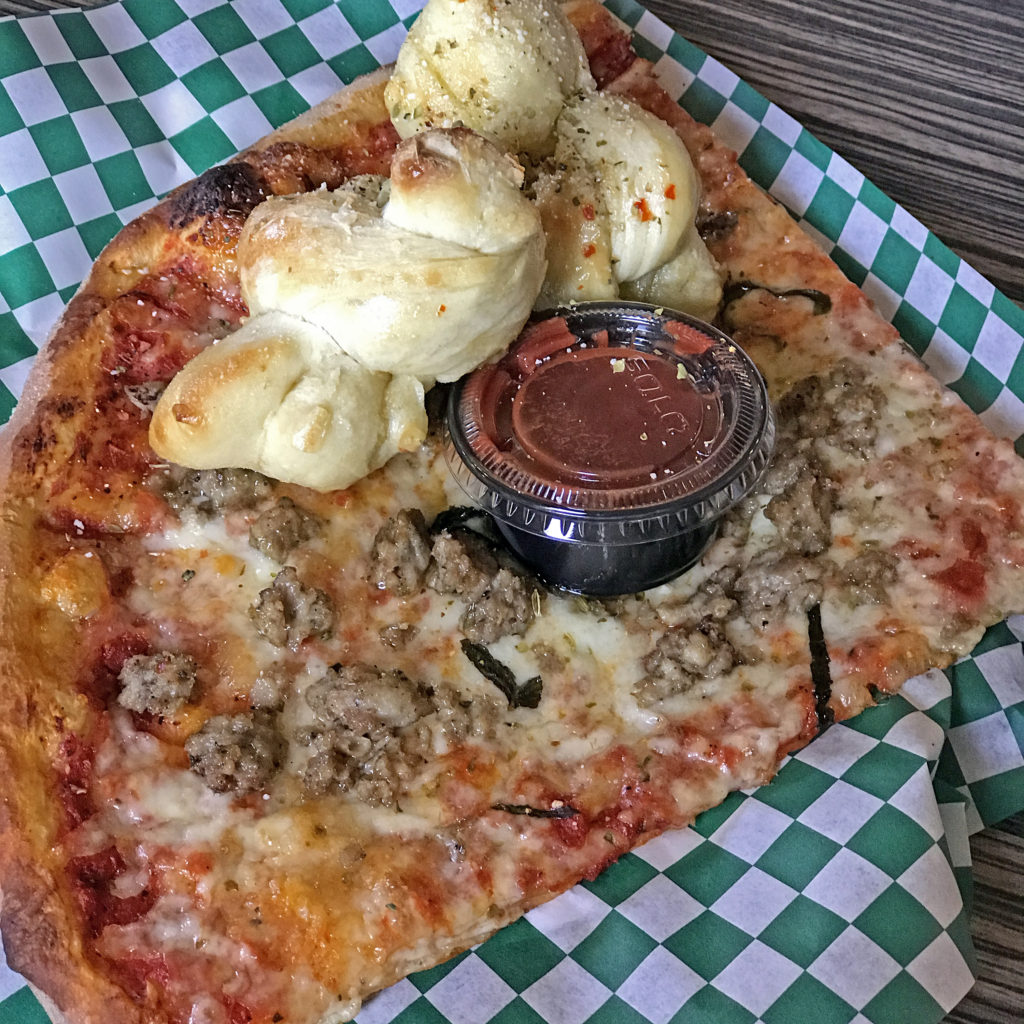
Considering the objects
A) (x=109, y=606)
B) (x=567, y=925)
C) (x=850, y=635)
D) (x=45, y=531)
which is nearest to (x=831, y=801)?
(x=850, y=635)

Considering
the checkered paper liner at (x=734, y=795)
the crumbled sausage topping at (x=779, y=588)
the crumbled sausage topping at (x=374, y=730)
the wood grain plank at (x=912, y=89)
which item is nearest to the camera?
the checkered paper liner at (x=734, y=795)

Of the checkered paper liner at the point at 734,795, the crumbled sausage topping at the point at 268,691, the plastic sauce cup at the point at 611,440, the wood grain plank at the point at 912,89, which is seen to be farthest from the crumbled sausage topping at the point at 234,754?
the wood grain plank at the point at 912,89

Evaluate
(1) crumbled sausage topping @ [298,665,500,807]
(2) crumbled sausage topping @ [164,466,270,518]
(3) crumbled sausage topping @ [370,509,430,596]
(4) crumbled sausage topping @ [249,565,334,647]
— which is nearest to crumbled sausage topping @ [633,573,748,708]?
(1) crumbled sausage topping @ [298,665,500,807]

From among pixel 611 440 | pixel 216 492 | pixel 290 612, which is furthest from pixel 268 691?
pixel 611 440

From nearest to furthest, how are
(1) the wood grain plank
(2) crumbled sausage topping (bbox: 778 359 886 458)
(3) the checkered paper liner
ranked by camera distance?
(3) the checkered paper liner, (2) crumbled sausage topping (bbox: 778 359 886 458), (1) the wood grain plank

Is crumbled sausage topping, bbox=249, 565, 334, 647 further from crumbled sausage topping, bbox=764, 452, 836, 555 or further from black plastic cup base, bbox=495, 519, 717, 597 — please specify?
crumbled sausage topping, bbox=764, 452, 836, 555

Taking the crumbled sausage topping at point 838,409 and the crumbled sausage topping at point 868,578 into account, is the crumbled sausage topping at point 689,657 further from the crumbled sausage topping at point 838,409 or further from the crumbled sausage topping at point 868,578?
→ the crumbled sausage topping at point 838,409

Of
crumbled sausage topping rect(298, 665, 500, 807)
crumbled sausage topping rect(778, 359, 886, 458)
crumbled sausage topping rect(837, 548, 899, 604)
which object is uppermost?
crumbled sausage topping rect(778, 359, 886, 458)
